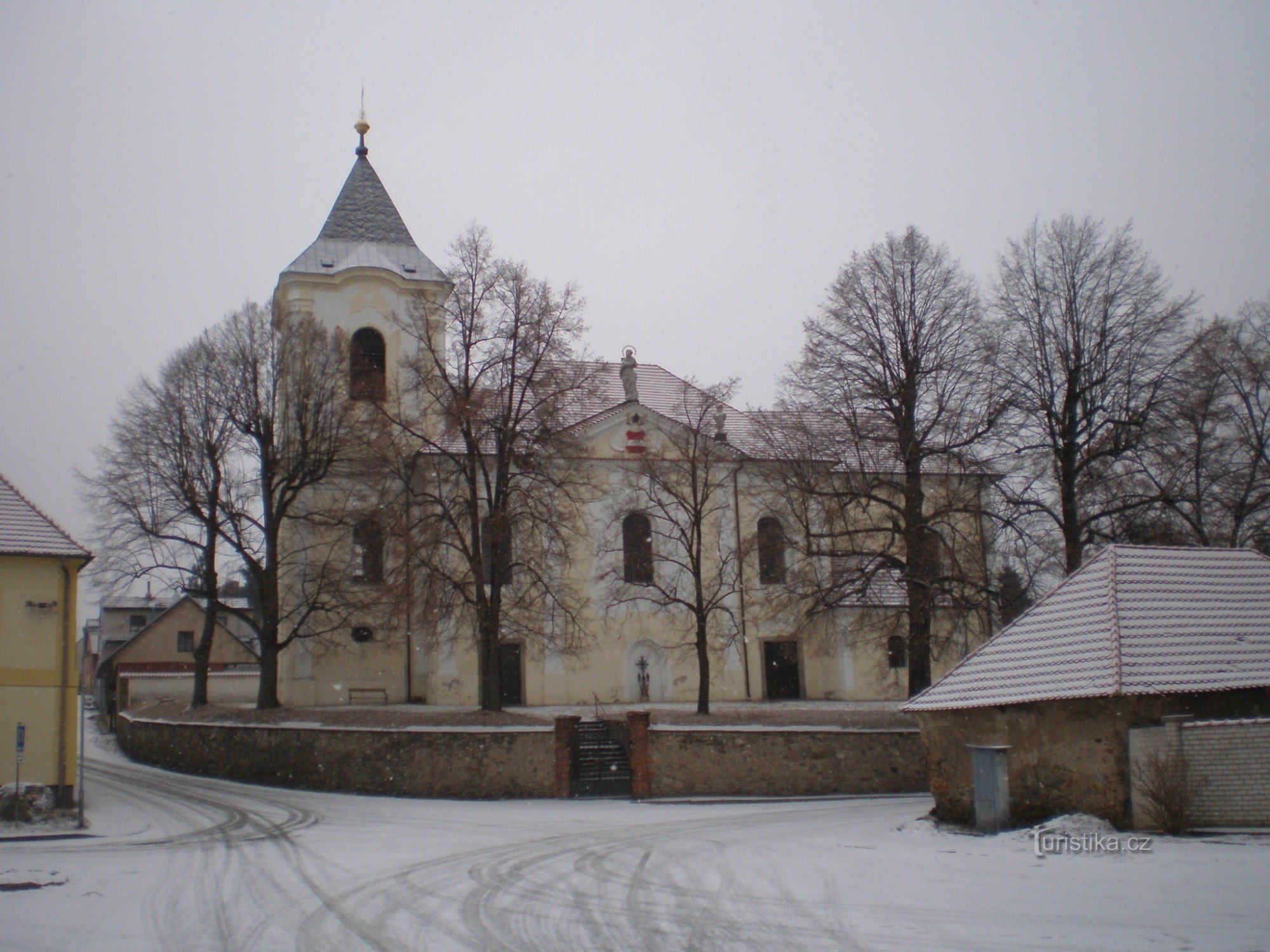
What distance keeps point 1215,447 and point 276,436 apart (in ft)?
79.7

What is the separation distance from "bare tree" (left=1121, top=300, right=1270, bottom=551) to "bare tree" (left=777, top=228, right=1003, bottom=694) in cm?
366

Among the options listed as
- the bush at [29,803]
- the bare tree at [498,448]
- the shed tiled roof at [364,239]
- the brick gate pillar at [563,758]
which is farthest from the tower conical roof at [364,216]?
the bush at [29,803]

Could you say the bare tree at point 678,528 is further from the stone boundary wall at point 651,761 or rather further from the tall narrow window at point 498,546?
the stone boundary wall at point 651,761

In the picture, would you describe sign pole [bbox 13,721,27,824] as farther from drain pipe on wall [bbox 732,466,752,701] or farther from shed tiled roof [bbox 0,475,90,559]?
drain pipe on wall [bbox 732,466,752,701]

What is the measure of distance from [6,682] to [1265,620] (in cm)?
2089

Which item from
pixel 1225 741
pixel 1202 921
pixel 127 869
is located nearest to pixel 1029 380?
pixel 1225 741

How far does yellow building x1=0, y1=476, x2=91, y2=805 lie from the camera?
21.1 meters

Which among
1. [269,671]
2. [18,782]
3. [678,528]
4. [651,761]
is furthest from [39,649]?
[678,528]

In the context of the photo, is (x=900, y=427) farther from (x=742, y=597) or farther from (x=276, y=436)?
(x=276, y=436)

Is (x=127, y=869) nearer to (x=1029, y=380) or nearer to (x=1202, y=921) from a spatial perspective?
(x=1202, y=921)

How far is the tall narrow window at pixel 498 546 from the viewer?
27234mm

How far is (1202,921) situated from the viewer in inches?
384

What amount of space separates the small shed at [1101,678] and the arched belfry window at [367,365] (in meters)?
18.6

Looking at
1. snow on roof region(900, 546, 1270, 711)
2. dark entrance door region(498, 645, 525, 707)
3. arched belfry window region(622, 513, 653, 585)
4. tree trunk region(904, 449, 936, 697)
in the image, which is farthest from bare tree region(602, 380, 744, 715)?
snow on roof region(900, 546, 1270, 711)
